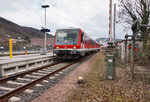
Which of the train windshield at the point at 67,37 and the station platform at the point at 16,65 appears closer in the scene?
the station platform at the point at 16,65

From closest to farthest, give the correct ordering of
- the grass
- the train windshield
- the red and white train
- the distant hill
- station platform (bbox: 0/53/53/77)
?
1. the grass
2. station platform (bbox: 0/53/53/77)
3. the red and white train
4. the train windshield
5. the distant hill

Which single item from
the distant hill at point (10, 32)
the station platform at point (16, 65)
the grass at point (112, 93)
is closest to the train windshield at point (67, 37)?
the station platform at point (16, 65)

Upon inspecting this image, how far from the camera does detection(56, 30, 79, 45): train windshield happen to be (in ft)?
34.7

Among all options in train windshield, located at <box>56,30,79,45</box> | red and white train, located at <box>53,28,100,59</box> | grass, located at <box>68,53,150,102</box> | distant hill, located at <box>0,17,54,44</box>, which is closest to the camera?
grass, located at <box>68,53,150,102</box>

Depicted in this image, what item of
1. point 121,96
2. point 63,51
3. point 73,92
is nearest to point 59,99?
point 73,92

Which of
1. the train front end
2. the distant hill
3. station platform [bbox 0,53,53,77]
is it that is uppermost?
the distant hill

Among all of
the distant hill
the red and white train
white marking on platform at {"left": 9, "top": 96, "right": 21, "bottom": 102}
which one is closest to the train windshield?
the red and white train

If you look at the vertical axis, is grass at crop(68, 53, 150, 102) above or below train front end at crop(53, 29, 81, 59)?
below

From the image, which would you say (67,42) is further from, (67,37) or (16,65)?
(16,65)

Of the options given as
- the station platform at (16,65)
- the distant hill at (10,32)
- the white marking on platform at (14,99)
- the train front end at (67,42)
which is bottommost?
the white marking on platform at (14,99)

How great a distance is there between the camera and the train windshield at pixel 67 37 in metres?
10.6

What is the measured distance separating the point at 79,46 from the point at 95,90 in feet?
21.2

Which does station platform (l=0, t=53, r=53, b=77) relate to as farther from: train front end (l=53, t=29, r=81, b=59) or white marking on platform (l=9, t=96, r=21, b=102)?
white marking on platform (l=9, t=96, r=21, b=102)

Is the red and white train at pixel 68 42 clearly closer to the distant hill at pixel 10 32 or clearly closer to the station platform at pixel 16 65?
the station platform at pixel 16 65
